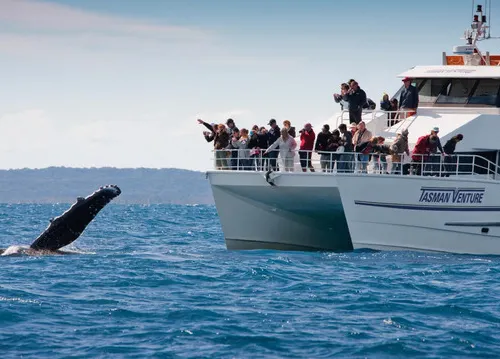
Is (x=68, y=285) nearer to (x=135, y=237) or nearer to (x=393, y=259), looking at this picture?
(x=393, y=259)

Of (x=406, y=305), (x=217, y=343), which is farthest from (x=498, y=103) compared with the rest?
(x=217, y=343)

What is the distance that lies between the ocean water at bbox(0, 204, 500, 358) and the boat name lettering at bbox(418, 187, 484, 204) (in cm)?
142

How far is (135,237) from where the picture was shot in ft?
118

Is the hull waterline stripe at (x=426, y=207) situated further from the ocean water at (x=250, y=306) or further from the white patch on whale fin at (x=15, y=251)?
the white patch on whale fin at (x=15, y=251)

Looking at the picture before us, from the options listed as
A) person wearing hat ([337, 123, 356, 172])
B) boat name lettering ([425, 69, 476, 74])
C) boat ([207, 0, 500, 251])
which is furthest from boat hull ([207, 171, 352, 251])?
boat name lettering ([425, 69, 476, 74])

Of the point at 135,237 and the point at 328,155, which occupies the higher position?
the point at 328,155

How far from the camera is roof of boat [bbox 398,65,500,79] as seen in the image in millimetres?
28609

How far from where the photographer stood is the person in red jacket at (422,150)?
992 inches

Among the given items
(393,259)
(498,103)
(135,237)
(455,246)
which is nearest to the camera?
(393,259)

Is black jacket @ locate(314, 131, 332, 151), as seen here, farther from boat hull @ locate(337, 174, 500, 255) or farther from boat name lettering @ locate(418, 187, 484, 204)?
boat name lettering @ locate(418, 187, 484, 204)

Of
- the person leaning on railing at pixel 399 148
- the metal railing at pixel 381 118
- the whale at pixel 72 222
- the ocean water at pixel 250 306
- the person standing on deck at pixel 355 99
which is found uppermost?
the person standing on deck at pixel 355 99

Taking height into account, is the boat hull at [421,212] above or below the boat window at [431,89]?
below

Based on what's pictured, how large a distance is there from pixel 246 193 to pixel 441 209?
15.7 feet

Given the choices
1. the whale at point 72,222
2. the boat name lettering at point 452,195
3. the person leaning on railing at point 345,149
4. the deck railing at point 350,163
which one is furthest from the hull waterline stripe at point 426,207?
the whale at point 72,222
